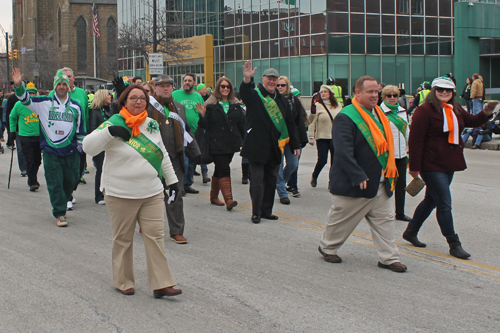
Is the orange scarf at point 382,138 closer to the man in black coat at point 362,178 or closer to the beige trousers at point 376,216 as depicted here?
the man in black coat at point 362,178

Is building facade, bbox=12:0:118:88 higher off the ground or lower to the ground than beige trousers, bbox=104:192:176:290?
higher

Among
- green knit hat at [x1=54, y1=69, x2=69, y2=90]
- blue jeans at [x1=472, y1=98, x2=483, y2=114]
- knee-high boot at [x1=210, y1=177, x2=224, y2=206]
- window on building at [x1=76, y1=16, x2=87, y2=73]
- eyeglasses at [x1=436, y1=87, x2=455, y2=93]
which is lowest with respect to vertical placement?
knee-high boot at [x1=210, y1=177, x2=224, y2=206]

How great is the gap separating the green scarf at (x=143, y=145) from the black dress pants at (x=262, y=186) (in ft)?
9.68

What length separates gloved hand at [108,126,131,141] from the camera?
461cm

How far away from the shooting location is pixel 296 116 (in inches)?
340

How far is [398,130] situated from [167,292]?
3866 mm

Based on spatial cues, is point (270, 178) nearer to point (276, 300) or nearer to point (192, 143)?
point (192, 143)

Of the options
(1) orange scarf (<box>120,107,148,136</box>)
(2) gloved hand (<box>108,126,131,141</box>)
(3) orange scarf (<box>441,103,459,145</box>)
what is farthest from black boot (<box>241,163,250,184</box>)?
(2) gloved hand (<box>108,126,131,141</box>)

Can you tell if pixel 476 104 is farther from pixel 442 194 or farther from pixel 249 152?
pixel 442 194

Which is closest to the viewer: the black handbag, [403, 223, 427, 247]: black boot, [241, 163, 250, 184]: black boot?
[403, 223, 427, 247]: black boot

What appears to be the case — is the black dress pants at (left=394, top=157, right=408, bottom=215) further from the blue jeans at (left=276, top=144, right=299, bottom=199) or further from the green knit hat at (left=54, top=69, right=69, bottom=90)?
the green knit hat at (left=54, top=69, right=69, bottom=90)

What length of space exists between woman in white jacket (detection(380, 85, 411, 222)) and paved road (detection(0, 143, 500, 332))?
37 cm

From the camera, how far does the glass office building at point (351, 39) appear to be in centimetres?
3606

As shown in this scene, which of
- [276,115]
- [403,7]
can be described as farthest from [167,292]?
[403,7]
